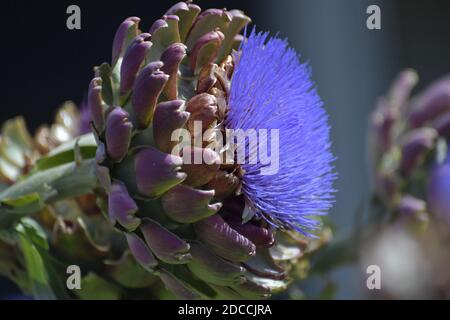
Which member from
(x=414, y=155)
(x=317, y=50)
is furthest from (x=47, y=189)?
(x=317, y=50)

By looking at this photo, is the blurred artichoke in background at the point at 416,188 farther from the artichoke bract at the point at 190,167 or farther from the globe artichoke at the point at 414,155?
the artichoke bract at the point at 190,167

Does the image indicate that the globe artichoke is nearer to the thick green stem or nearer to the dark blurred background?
the thick green stem

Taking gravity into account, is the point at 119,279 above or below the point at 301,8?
below

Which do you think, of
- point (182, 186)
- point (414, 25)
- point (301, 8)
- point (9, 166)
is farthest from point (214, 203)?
point (414, 25)

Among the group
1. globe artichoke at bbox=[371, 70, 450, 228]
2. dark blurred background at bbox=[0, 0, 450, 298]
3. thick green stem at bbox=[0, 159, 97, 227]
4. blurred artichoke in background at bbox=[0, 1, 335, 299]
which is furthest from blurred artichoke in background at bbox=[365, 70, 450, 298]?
dark blurred background at bbox=[0, 0, 450, 298]

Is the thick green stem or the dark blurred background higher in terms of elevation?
the dark blurred background
